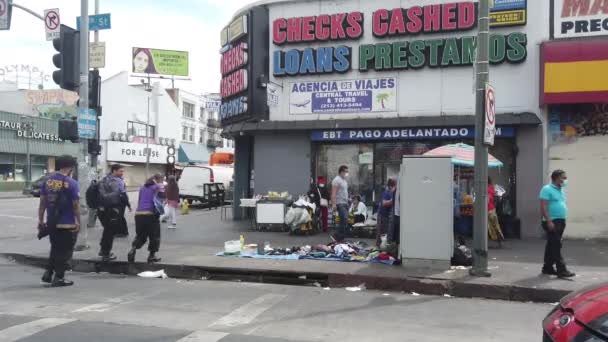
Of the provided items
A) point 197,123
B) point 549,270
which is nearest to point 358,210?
point 549,270

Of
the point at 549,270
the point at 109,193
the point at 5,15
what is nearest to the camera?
the point at 549,270

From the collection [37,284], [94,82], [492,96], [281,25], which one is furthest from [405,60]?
[37,284]

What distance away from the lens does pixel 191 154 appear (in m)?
55.8

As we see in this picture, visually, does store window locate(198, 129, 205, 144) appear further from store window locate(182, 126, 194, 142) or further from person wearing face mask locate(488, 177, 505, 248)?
person wearing face mask locate(488, 177, 505, 248)

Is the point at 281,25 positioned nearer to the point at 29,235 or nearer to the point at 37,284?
the point at 29,235

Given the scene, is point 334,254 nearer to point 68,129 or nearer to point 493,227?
point 493,227

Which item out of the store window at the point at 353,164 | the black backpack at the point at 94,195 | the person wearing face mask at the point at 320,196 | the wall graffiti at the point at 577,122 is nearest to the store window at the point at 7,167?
the store window at the point at 353,164

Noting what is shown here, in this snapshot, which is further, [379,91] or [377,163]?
[377,163]

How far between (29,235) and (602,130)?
576 inches

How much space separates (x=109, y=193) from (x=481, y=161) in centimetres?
691

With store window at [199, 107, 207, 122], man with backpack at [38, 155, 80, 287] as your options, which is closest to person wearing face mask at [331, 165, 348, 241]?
man with backpack at [38, 155, 80, 287]

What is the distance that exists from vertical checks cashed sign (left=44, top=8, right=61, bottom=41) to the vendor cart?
6.53 m

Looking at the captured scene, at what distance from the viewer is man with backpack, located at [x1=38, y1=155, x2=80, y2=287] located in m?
8.55

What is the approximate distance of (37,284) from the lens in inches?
342
